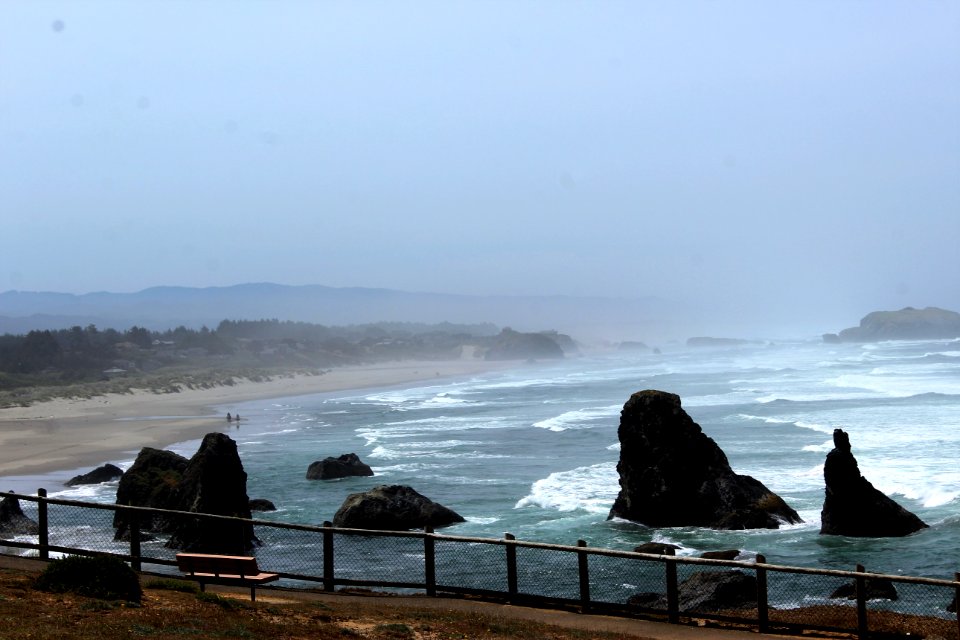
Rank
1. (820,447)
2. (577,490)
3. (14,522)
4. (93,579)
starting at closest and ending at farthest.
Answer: (93,579)
(14,522)
(577,490)
(820,447)

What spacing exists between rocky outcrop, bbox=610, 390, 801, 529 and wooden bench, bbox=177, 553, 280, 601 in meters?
16.3

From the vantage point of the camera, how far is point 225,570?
17875mm

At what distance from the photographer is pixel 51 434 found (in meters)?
63.4

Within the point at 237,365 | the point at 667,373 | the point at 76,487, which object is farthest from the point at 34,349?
the point at 76,487

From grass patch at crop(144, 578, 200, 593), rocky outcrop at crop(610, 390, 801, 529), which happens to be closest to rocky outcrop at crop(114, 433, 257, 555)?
grass patch at crop(144, 578, 200, 593)

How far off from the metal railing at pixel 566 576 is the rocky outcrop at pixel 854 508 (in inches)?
232

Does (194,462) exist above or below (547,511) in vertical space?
above

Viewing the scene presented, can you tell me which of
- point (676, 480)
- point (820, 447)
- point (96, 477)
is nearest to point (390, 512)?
point (676, 480)

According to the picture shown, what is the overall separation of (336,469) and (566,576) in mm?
20391

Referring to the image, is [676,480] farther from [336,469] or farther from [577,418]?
[577,418]

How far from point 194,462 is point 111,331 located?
147 meters

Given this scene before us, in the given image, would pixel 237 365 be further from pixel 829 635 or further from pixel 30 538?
pixel 829 635

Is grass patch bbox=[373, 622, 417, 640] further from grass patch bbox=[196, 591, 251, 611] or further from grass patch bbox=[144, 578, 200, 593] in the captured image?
grass patch bbox=[144, 578, 200, 593]

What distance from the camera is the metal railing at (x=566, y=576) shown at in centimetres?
1698
